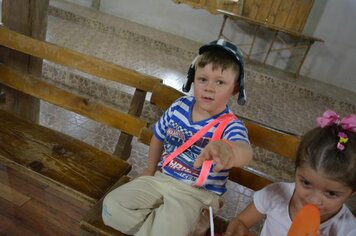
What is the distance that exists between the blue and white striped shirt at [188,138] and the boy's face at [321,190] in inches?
11.2

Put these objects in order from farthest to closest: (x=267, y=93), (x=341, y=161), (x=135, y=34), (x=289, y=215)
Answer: (x=135, y=34) < (x=267, y=93) < (x=289, y=215) < (x=341, y=161)

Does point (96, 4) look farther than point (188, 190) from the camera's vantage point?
Yes

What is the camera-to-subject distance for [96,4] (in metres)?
7.29

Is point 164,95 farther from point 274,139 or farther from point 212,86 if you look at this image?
point 274,139

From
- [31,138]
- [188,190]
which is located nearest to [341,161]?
[188,190]

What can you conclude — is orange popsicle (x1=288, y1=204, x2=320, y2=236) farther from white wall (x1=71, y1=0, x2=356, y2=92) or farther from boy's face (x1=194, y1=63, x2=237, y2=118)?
white wall (x1=71, y1=0, x2=356, y2=92)

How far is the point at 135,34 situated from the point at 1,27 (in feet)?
14.1

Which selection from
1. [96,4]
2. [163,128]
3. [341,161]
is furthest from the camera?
[96,4]

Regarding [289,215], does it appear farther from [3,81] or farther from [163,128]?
[3,81]

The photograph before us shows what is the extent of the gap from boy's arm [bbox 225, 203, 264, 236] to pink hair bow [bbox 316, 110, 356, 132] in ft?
1.45

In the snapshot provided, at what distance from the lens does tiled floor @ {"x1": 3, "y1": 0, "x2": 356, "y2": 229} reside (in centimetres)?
300

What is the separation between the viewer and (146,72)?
451 centimetres

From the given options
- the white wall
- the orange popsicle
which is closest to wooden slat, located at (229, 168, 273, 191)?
the orange popsicle

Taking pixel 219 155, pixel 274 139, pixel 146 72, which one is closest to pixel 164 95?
pixel 274 139
